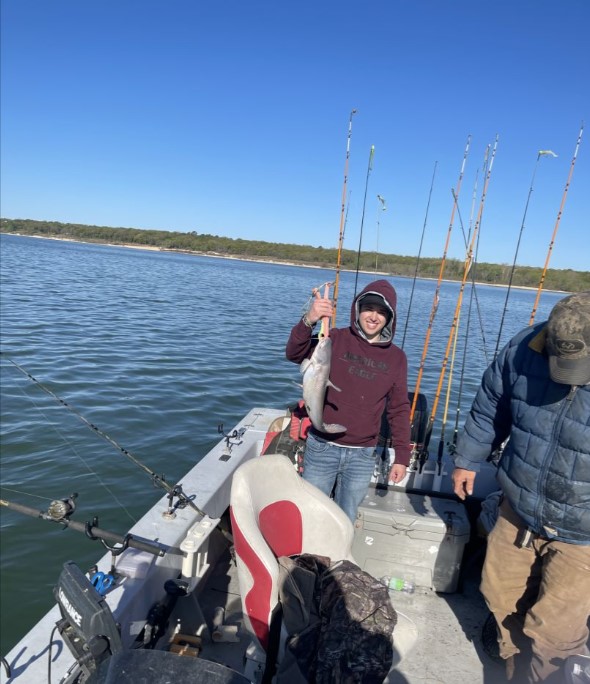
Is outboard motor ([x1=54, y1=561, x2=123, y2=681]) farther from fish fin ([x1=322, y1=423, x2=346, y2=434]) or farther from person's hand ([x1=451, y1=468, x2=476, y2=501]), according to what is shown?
person's hand ([x1=451, y1=468, x2=476, y2=501])

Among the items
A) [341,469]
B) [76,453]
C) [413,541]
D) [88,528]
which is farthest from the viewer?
[76,453]

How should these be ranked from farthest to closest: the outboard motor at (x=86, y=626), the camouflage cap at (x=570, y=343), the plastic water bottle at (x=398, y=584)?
the plastic water bottle at (x=398, y=584) → the camouflage cap at (x=570, y=343) → the outboard motor at (x=86, y=626)

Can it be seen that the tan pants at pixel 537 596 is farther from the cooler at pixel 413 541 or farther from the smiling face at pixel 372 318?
the smiling face at pixel 372 318

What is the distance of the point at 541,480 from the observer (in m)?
2.45

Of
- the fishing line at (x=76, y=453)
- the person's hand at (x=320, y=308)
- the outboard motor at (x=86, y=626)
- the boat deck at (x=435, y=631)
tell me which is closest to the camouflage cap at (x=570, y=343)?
the person's hand at (x=320, y=308)

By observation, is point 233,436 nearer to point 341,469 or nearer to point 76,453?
point 341,469

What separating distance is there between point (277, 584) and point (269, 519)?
1.12ft

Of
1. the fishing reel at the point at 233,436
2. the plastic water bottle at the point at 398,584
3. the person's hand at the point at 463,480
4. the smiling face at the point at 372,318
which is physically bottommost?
the plastic water bottle at the point at 398,584

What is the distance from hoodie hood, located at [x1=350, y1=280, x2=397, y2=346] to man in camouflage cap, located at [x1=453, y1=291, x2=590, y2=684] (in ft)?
2.14

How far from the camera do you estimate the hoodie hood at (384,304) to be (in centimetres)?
294

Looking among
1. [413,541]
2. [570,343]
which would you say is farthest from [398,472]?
[570,343]

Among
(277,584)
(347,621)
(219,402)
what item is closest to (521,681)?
(347,621)

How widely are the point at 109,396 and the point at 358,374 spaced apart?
6385mm

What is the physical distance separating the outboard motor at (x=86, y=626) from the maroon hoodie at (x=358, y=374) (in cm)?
166
